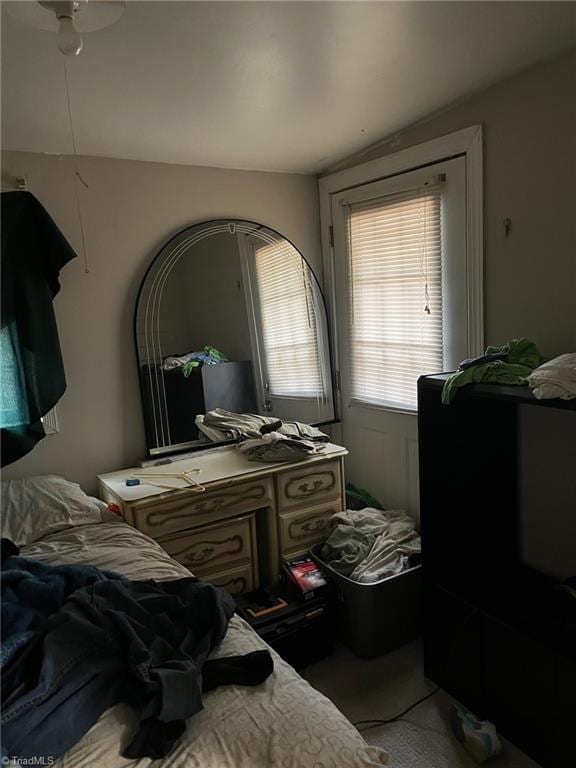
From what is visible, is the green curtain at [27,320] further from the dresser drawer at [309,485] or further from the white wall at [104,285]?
the dresser drawer at [309,485]

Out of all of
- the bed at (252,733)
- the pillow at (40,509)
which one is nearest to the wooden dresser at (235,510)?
the pillow at (40,509)

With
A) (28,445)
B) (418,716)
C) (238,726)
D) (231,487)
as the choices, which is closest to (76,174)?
(28,445)

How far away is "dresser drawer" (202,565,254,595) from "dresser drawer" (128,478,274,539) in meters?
0.27

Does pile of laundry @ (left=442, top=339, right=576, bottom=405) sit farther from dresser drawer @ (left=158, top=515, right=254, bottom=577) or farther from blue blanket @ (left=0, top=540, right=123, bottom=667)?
blue blanket @ (left=0, top=540, right=123, bottom=667)

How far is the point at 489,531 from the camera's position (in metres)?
2.01

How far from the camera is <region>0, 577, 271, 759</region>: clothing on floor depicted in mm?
1013

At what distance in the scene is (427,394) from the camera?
2.01 metres

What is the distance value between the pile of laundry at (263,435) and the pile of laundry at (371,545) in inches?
16.0

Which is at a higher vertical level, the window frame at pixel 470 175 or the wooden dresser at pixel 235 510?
the window frame at pixel 470 175

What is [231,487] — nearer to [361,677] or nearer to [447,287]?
[361,677]

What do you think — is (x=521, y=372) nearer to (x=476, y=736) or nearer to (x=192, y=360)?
(x=476, y=736)

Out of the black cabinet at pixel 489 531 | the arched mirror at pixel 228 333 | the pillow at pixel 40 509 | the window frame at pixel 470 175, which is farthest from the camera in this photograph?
the arched mirror at pixel 228 333

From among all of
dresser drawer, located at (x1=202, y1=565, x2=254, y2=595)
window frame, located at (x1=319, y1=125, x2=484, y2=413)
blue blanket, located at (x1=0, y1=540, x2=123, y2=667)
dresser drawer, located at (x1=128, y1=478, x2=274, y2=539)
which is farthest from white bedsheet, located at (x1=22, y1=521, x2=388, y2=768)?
window frame, located at (x1=319, y1=125, x2=484, y2=413)

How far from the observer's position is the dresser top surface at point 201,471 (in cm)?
224
